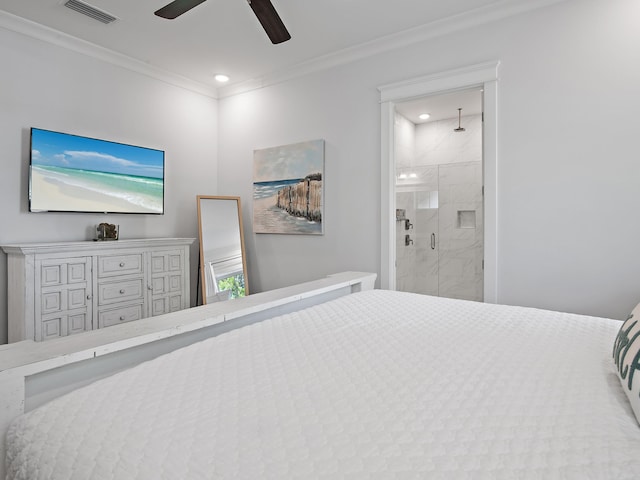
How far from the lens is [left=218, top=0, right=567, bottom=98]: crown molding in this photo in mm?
2604

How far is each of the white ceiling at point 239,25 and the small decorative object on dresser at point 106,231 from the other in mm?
1556

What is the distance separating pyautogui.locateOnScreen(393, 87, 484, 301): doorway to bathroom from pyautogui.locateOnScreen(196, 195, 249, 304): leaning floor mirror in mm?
1835

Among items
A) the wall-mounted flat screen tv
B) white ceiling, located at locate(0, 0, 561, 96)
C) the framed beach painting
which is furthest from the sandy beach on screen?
the framed beach painting

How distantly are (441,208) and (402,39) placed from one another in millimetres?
2274

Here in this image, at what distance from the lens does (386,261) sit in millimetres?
3195

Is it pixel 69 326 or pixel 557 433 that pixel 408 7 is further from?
pixel 69 326

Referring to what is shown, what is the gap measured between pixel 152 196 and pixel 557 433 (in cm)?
369

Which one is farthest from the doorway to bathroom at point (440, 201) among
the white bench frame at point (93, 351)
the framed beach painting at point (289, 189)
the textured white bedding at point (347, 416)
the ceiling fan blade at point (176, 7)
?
the textured white bedding at point (347, 416)

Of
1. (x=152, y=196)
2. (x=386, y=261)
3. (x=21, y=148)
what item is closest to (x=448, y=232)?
(x=386, y=261)

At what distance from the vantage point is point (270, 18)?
6.76 ft

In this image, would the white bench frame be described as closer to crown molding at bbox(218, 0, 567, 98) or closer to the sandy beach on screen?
the sandy beach on screen

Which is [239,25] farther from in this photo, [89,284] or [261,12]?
[89,284]

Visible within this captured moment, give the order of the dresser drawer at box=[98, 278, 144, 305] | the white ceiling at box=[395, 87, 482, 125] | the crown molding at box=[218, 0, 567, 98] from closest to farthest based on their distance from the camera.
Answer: the crown molding at box=[218, 0, 567, 98] < the dresser drawer at box=[98, 278, 144, 305] < the white ceiling at box=[395, 87, 482, 125]

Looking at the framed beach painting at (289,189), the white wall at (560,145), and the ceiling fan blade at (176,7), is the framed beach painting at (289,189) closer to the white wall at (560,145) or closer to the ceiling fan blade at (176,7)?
the white wall at (560,145)
